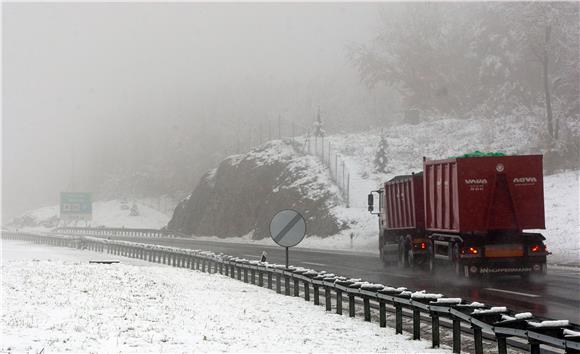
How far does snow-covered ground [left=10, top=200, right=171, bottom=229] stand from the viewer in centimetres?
11725

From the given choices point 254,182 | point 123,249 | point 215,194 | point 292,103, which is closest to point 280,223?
point 123,249

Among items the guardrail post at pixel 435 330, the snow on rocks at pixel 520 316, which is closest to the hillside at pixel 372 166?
the guardrail post at pixel 435 330

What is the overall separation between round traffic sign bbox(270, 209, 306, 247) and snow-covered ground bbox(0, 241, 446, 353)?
1.35 metres

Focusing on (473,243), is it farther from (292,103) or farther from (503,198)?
(292,103)

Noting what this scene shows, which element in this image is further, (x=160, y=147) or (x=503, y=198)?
(x=160, y=147)

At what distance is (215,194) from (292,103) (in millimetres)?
95533

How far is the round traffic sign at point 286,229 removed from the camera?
52.1ft

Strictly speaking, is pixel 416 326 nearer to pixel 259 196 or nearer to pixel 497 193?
pixel 497 193

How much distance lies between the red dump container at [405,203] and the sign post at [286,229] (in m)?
8.32

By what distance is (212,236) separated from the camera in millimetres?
74188

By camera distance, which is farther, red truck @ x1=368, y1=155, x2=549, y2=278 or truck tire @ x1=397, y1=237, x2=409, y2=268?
truck tire @ x1=397, y1=237, x2=409, y2=268

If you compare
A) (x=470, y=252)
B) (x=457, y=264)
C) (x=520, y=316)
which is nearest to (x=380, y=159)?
(x=457, y=264)

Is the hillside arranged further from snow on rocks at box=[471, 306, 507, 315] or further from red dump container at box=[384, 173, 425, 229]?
snow on rocks at box=[471, 306, 507, 315]

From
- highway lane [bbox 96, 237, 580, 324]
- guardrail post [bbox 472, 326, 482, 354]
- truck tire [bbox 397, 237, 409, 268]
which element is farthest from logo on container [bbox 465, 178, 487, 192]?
guardrail post [bbox 472, 326, 482, 354]
